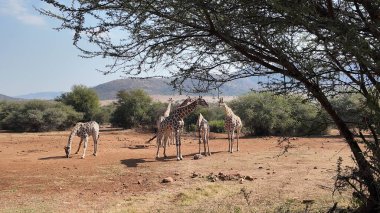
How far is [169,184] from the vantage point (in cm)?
1009

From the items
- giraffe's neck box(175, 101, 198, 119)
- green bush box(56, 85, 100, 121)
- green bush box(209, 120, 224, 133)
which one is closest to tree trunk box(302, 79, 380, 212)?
giraffe's neck box(175, 101, 198, 119)

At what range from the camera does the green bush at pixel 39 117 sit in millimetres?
31172

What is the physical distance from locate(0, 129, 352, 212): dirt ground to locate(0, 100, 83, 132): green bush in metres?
16.4

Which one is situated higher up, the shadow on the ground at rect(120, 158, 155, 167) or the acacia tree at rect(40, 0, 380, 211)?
the acacia tree at rect(40, 0, 380, 211)

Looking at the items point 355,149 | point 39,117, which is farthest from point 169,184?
point 39,117

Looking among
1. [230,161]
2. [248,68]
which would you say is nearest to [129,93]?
[230,161]

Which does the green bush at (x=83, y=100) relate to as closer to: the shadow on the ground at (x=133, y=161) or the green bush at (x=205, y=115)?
the green bush at (x=205, y=115)

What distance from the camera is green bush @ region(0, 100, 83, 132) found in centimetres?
3117

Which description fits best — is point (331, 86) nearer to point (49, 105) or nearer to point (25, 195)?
point (25, 195)

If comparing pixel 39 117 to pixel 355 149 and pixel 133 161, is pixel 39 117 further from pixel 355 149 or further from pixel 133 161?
pixel 355 149

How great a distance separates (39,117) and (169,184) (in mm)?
23087

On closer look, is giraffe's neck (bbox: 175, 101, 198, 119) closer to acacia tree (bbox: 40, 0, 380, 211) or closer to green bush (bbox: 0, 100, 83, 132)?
acacia tree (bbox: 40, 0, 380, 211)

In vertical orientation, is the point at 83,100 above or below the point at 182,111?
above

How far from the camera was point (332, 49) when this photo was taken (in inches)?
158
